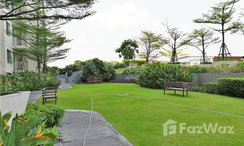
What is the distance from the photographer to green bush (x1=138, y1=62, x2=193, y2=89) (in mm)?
12062

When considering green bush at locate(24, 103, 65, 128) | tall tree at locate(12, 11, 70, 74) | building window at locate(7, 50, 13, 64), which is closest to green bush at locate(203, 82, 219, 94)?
green bush at locate(24, 103, 65, 128)

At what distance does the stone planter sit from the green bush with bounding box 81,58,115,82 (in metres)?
19.1

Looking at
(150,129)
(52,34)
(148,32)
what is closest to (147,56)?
(148,32)

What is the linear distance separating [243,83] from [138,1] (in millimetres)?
7306

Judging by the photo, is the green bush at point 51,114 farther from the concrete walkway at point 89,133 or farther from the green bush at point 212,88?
the green bush at point 212,88

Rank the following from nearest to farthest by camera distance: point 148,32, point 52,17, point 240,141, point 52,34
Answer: point 240,141
point 52,17
point 52,34
point 148,32

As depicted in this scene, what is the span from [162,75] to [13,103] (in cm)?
1084

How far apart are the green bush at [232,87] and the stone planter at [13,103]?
10.1 metres

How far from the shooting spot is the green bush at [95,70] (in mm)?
22828

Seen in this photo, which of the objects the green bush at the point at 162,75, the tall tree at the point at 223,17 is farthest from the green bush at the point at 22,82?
the tall tree at the point at 223,17

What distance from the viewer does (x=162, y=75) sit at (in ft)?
41.9

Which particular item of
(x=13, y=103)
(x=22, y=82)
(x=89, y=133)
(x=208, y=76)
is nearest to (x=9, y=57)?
(x=22, y=82)

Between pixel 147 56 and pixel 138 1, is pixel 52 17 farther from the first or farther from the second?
pixel 147 56

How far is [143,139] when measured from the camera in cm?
364
